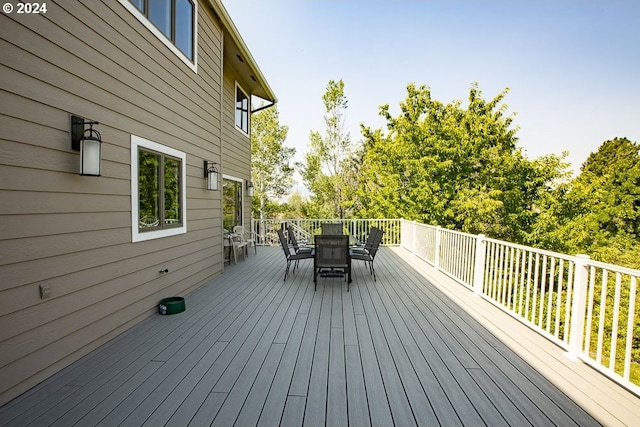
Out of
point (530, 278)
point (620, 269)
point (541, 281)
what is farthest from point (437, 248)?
point (620, 269)

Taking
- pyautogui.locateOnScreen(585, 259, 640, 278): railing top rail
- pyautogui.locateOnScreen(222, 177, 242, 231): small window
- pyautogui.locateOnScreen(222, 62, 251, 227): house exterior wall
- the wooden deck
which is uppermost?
pyautogui.locateOnScreen(222, 62, 251, 227): house exterior wall

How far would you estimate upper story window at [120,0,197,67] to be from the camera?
12.3 feet

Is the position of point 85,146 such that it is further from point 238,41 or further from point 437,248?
point 437,248

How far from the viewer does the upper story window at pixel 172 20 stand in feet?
Answer: 12.3

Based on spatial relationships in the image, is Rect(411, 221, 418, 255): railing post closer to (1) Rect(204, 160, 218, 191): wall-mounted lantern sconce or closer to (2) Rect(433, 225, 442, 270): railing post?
(2) Rect(433, 225, 442, 270): railing post

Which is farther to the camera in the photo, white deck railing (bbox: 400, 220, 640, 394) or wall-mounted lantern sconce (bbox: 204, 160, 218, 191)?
wall-mounted lantern sconce (bbox: 204, 160, 218, 191)

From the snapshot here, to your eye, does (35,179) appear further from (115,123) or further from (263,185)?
(263,185)

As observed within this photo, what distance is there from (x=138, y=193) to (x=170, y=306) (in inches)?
54.1

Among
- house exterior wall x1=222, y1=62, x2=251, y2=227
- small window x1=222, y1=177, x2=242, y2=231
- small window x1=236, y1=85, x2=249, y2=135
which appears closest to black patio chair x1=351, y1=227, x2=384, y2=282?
small window x1=222, y1=177, x2=242, y2=231

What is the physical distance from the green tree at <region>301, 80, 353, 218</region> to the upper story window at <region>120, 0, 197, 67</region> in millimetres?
13644

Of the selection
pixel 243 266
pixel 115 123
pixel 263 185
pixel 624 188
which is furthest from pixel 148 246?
→ pixel 624 188

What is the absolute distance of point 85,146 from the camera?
2.63m

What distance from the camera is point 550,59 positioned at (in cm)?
1534

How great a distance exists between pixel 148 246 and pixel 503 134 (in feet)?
54.2
